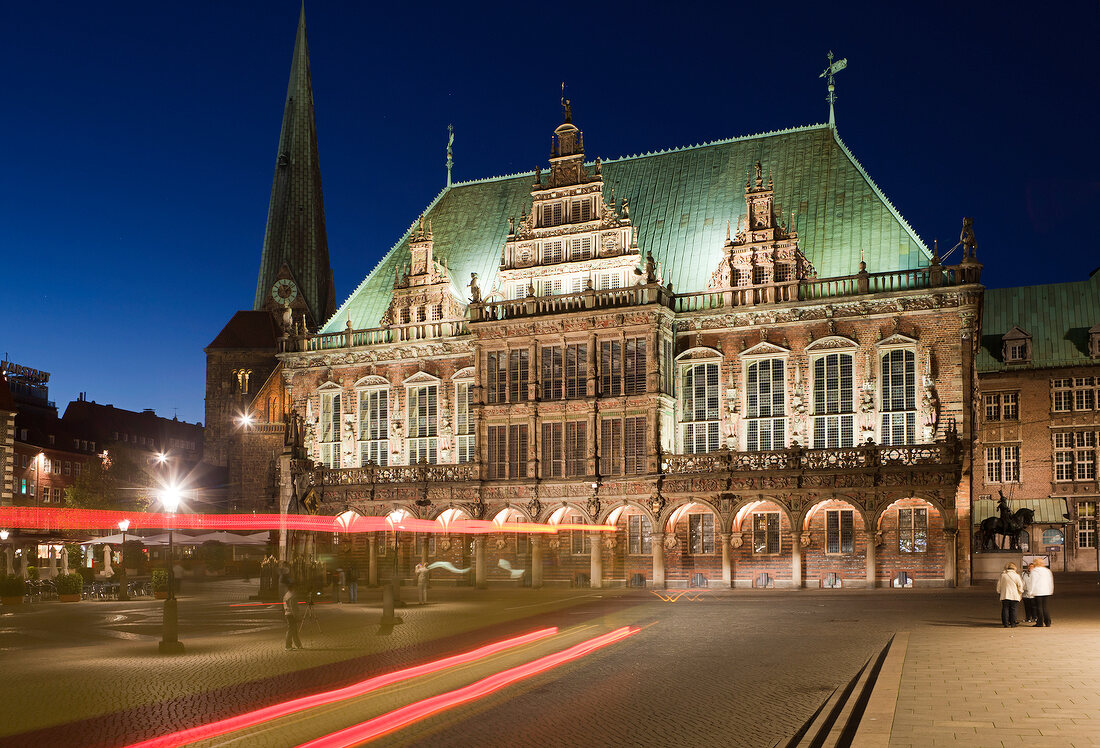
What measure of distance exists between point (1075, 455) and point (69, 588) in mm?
48442

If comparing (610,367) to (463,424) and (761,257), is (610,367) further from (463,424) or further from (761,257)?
(463,424)

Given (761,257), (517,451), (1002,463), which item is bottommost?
(1002,463)

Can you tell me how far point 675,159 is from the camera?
191 ft

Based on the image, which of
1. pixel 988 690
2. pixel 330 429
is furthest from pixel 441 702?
pixel 330 429

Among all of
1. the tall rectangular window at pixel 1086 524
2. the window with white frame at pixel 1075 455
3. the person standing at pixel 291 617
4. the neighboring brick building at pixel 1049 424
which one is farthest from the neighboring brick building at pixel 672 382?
the tall rectangular window at pixel 1086 524

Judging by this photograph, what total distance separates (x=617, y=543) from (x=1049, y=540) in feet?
79.2

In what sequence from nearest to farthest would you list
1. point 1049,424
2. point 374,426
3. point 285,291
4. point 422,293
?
point 422,293
point 374,426
point 1049,424
point 285,291

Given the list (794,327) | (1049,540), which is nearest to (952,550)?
(794,327)

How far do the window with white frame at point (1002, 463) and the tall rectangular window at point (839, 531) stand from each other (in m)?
18.9

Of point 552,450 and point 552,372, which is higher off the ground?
point 552,372

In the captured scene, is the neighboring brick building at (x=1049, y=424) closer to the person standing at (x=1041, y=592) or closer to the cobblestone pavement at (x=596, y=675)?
the cobblestone pavement at (x=596, y=675)

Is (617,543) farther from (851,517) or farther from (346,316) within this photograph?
(346,316)

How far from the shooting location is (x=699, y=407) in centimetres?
5119

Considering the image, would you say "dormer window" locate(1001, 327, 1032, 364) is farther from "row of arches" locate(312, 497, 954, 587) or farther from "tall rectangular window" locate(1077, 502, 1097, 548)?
"row of arches" locate(312, 497, 954, 587)
